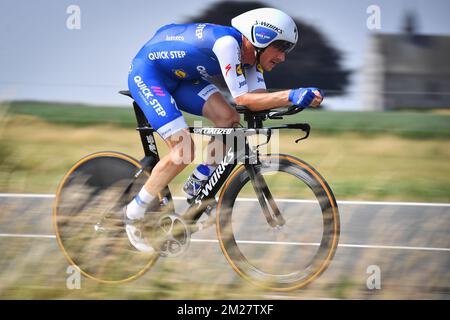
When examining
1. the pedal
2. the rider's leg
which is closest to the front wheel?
the pedal

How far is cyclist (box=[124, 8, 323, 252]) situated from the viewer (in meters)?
4.35

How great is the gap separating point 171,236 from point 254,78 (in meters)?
1.10

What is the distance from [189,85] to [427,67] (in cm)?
1127

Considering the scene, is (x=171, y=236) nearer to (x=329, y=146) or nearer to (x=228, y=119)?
(x=228, y=119)

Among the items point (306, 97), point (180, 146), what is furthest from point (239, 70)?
point (180, 146)

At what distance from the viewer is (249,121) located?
4.56 metres

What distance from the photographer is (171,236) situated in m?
4.62

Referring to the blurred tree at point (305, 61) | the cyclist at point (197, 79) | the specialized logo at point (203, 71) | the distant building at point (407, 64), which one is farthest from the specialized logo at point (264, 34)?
the blurred tree at point (305, 61)

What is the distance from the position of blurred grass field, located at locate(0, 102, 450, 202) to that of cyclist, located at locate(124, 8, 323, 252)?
7.10ft

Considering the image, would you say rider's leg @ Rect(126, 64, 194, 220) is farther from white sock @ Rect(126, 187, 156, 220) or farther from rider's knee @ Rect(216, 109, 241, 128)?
rider's knee @ Rect(216, 109, 241, 128)

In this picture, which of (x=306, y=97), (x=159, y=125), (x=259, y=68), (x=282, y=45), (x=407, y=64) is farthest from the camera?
(x=407, y=64)

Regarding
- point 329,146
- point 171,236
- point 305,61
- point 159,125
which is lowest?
point 305,61
